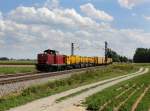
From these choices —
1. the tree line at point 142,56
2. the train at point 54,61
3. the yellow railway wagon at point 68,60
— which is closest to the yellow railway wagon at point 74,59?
the train at point 54,61

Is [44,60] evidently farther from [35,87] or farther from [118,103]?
[118,103]

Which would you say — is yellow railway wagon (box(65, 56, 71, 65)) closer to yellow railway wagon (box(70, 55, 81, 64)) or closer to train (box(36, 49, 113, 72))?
train (box(36, 49, 113, 72))

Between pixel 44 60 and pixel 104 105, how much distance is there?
35150 millimetres

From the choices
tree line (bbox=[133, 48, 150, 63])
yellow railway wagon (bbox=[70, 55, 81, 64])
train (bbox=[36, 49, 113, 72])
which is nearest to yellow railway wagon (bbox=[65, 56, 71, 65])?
train (bbox=[36, 49, 113, 72])

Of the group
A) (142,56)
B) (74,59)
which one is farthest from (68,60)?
(142,56)

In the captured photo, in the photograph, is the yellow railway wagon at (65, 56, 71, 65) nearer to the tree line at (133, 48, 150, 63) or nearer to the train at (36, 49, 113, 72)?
the train at (36, 49, 113, 72)

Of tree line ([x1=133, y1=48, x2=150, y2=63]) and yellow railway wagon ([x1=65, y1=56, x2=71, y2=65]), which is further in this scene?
tree line ([x1=133, y1=48, x2=150, y2=63])

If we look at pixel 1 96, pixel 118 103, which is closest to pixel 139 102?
pixel 118 103

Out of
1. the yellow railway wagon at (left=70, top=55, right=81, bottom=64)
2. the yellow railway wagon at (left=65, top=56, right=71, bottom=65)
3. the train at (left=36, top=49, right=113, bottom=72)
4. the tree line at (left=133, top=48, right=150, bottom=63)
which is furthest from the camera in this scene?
the tree line at (left=133, top=48, right=150, bottom=63)

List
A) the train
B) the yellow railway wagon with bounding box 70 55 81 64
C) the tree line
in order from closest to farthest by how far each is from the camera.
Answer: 1. the train
2. the yellow railway wagon with bounding box 70 55 81 64
3. the tree line

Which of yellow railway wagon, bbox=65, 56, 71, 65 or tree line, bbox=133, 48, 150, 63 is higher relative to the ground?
Result: tree line, bbox=133, 48, 150, 63

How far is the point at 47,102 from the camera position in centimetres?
2125

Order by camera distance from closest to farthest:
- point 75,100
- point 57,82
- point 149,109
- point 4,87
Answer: point 149,109
point 75,100
point 4,87
point 57,82

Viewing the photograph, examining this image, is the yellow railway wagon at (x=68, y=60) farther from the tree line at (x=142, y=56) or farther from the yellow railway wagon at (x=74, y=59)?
the tree line at (x=142, y=56)
